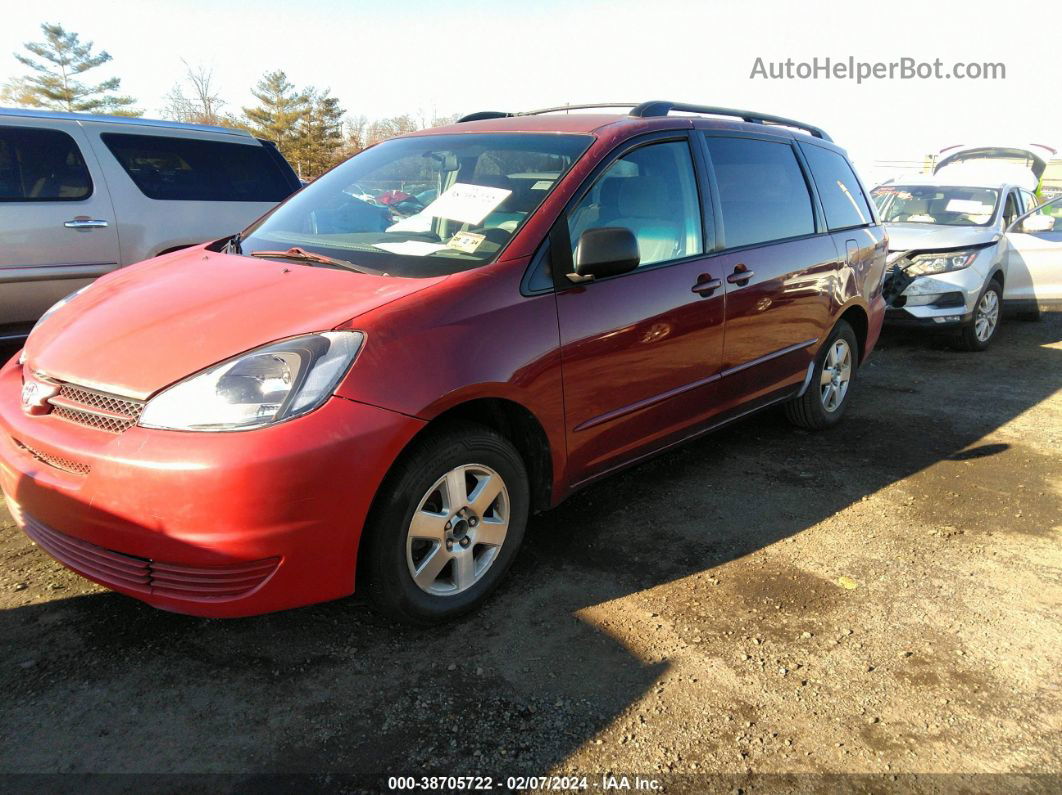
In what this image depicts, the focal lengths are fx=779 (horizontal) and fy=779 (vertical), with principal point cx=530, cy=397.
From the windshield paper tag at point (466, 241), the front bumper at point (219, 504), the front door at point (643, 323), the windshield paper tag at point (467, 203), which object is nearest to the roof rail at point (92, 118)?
the windshield paper tag at point (467, 203)

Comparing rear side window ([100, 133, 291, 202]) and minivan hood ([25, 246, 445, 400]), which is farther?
rear side window ([100, 133, 291, 202])

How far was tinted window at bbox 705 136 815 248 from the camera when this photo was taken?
12.8 ft

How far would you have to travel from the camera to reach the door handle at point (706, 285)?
3.59m

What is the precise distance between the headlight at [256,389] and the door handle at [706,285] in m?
1.80

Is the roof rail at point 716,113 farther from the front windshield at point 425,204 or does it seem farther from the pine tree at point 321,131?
the pine tree at point 321,131

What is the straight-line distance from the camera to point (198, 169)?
6203 mm

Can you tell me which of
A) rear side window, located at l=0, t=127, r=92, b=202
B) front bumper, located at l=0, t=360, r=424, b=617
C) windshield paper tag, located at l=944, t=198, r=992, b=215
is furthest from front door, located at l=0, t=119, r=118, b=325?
windshield paper tag, located at l=944, t=198, r=992, b=215

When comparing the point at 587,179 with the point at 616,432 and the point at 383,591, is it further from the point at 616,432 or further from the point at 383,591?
the point at 383,591

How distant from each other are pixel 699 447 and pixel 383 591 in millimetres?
2706

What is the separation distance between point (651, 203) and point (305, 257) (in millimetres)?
1545

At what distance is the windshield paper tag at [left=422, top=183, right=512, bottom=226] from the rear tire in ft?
8.32

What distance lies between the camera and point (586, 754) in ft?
7.25

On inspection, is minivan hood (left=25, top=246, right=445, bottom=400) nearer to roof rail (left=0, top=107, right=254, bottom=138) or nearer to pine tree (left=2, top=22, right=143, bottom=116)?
roof rail (left=0, top=107, right=254, bottom=138)

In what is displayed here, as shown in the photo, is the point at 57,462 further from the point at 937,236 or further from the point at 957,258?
the point at 937,236
